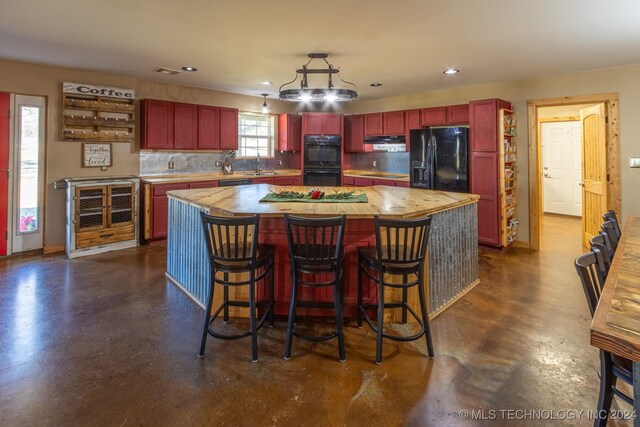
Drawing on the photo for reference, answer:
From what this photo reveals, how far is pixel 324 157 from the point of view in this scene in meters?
6.77

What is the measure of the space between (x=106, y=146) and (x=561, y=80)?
6.35 meters

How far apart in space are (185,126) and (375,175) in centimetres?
348

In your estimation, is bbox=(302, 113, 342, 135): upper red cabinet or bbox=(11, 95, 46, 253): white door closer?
bbox=(11, 95, 46, 253): white door

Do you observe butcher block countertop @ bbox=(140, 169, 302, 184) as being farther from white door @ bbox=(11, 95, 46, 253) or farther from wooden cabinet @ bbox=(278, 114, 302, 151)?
white door @ bbox=(11, 95, 46, 253)

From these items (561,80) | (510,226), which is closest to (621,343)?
(510,226)

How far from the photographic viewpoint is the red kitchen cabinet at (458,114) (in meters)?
5.33

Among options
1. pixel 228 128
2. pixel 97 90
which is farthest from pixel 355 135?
pixel 97 90

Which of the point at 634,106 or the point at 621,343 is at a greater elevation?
the point at 634,106

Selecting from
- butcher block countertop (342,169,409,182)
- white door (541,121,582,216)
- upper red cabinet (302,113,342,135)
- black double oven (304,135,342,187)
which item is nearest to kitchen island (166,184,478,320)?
butcher block countertop (342,169,409,182)

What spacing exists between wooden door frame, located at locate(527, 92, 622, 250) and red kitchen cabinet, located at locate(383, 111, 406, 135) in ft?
6.37

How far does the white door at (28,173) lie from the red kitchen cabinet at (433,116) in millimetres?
5466

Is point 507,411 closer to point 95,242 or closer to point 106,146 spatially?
point 95,242

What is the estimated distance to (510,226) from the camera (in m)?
4.98

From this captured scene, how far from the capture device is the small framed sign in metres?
4.90
